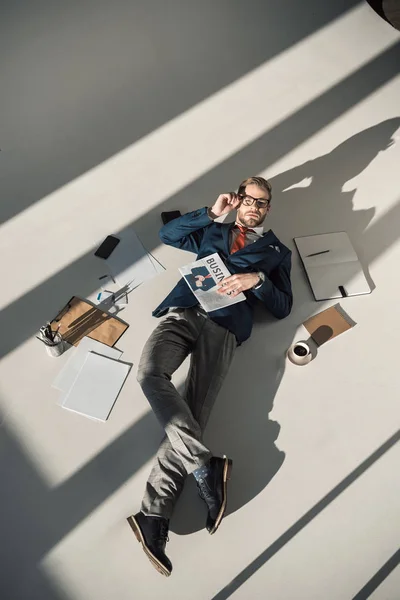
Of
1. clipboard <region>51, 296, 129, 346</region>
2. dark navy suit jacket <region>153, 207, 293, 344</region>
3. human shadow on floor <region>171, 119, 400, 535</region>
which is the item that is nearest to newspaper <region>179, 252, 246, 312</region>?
dark navy suit jacket <region>153, 207, 293, 344</region>

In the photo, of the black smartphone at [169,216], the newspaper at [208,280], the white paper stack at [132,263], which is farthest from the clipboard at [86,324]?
the black smartphone at [169,216]

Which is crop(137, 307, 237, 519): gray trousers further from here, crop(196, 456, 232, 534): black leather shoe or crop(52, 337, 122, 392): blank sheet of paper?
crop(52, 337, 122, 392): blank sheet of paper

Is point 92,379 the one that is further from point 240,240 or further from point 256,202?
point 256,202

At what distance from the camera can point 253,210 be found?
2697 millimetres

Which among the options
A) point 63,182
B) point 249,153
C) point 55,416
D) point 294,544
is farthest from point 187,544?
point 249,153

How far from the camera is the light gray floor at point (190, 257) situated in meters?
2.26

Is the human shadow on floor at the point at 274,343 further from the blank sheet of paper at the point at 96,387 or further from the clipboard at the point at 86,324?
the clipboard at the point at 86,324

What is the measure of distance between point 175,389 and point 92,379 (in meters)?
0.46

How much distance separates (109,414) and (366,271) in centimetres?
172

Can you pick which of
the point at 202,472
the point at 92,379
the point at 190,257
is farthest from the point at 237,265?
the point at 202,472

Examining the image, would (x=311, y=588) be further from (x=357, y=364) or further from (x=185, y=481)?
(x=357, y=364)

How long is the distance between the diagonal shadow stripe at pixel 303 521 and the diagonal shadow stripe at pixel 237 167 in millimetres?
1229

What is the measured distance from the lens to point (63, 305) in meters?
2.84

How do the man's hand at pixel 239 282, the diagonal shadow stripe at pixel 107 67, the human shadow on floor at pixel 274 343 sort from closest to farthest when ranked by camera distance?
the human shadow on floor at pixel 274 343 → the man's hand at pixel 239 282 → the diagonal shadow stripe at pixel 107 67
